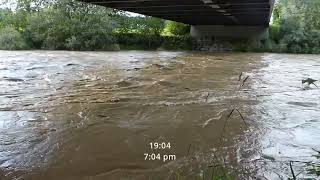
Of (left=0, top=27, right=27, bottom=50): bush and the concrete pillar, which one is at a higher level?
the concrete pillar

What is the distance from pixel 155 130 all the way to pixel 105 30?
68.4ft

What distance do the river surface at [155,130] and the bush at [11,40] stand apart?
14.6 m

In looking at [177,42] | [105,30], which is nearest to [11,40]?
[105,30]

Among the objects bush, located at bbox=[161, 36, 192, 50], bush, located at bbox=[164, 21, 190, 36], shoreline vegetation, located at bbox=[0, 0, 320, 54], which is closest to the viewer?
shoreline vegetation, located at bbox=[0, 0, 320, 54]

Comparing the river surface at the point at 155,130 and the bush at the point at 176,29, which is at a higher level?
the bush at the point at 176,29

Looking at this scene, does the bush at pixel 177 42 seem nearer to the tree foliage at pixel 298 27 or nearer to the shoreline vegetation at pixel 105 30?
the shoreline vegetation at pixel 105 30

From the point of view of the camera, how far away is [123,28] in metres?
30.0

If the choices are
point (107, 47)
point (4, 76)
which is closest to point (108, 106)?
point (4, 76)

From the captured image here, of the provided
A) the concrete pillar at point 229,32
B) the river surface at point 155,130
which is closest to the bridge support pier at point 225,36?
the concrete pillar at point 229,32

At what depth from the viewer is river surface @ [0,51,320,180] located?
3836 millimetres

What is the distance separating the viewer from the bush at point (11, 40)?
75.6 feet

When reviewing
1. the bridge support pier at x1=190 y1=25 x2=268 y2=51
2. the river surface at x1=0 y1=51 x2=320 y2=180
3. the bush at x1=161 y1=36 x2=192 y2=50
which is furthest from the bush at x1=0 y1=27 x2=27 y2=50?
the river surface at x1=0 y1=51 x2=320 y2=180

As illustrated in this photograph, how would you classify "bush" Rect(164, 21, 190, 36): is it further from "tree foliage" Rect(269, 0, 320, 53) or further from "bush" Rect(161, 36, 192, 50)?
"tree foliage" Rect(269, 0, 320, 53)

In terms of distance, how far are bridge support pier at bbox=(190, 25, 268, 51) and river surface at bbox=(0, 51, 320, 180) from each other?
18285 millimetres
